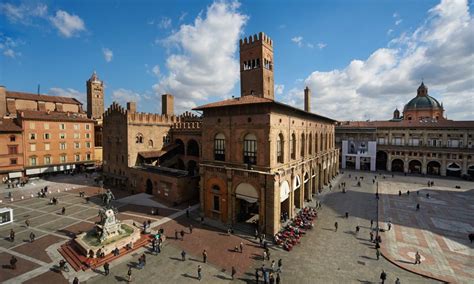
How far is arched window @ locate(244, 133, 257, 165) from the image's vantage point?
2312 centimetres

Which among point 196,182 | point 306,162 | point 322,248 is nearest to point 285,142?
point 306,162

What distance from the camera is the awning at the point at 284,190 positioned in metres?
22.9

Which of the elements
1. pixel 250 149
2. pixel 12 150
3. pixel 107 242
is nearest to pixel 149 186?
pixel 107 242

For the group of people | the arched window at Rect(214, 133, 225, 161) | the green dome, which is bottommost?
the group of people

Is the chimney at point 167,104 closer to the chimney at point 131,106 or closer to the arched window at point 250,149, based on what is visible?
the chimney at point 131,106

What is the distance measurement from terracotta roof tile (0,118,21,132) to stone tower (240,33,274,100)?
1784 inches

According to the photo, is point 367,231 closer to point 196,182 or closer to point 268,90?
point 196,182

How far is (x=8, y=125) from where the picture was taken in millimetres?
43156

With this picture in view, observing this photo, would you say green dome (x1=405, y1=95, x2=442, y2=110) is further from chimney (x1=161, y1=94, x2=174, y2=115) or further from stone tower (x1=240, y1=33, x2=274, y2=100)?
chimney (x1=161, y1=94, x2=174, y2=115)

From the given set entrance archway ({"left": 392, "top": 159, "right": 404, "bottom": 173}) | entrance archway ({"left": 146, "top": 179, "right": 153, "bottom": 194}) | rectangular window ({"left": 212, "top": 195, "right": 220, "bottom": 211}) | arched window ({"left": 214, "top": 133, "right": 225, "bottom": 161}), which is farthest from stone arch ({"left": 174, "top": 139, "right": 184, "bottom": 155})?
entrance archway ({"left": 392, "top": 159, "right": 404, "bottom": 173})

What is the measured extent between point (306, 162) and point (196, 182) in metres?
16.4

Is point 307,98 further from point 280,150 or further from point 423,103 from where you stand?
point 423,103

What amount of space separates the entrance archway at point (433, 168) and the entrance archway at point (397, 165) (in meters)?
5.12

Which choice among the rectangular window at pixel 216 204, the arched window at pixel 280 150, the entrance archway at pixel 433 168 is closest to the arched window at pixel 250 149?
the arched window at pixel 280 150
